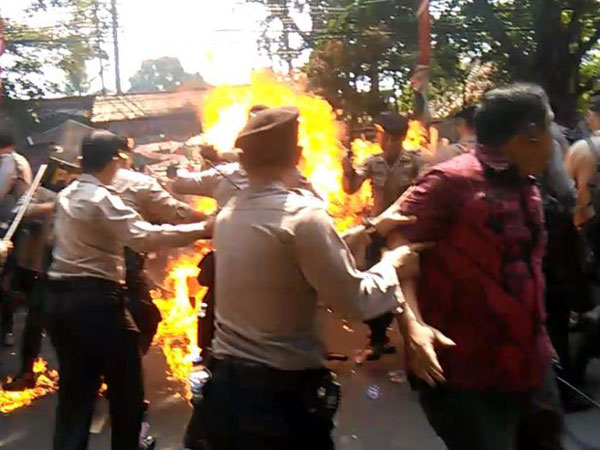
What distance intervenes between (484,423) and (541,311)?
430 millimetres

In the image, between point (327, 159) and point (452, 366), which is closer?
point (452, 366)

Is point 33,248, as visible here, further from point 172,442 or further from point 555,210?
point 555,210

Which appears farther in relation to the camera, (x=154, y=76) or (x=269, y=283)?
(x=154, y=76)

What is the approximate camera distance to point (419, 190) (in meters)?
2.95

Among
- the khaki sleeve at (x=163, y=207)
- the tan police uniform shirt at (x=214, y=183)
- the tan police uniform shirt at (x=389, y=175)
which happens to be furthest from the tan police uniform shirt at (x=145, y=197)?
the tan police uniform shirt at (x=389, y=175)

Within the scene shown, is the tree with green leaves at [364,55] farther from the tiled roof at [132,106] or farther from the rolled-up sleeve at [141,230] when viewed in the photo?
the rolled-up sleeve at [141,230]

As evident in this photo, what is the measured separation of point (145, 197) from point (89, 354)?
1048mm

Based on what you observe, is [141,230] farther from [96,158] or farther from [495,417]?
[495,417]

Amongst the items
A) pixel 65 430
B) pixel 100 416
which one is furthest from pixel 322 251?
pixel 100 416

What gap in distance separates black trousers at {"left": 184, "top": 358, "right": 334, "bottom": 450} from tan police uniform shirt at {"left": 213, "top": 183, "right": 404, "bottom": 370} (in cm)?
8

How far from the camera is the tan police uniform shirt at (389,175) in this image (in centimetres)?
718

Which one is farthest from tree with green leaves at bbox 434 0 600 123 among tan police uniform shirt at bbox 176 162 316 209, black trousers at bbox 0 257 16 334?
tan police uniform shirt at bbox 176 162 316 209

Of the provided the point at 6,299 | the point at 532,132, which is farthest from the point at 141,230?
the point at 6,299

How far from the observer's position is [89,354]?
4.17m
